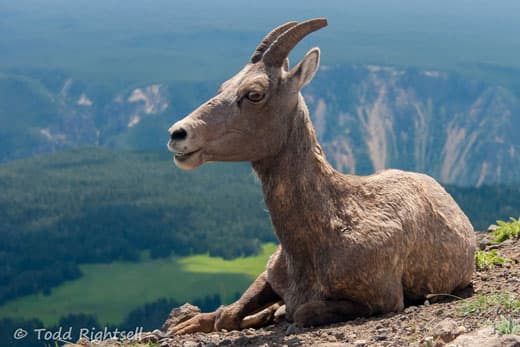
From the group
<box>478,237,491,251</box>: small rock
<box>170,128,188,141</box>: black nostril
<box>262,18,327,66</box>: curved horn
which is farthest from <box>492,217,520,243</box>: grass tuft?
<box>170,128,188,141</box>: black nostril

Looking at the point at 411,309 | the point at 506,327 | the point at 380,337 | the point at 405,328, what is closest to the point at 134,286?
the point at 411,309

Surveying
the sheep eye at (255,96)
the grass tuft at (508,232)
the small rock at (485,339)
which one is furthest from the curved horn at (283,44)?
the grass tuft at (508,232)

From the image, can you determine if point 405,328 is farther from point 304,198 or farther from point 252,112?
point 252,112

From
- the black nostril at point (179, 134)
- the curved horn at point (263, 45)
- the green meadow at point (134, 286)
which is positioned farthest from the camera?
the green meadow at point (134, 286)

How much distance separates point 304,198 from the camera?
34.3 ft

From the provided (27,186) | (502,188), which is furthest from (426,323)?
(27,186)

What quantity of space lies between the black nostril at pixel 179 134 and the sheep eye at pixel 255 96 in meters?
1.00

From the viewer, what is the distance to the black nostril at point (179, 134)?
31.5 ft

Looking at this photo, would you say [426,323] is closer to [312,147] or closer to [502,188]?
[312,147]

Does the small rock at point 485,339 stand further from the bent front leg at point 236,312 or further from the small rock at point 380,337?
the bent front leg at point 236,312

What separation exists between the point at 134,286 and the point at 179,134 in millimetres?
135455

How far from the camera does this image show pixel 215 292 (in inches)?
5364

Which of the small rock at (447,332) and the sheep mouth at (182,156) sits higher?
the sheep mouth at (182,156)

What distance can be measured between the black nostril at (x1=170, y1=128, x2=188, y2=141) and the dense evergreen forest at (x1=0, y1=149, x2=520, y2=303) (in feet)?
415
